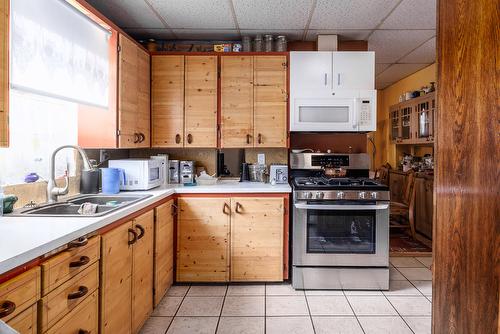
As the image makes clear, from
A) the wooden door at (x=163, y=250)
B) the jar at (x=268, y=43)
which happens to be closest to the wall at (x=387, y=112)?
the jar at (x=268, y=43)

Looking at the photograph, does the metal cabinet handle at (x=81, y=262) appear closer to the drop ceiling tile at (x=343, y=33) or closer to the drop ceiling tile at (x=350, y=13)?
the drop ceiling tile at (x=350, y=13)

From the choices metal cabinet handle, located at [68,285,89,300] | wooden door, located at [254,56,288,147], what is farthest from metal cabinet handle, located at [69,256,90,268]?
wooden door, located at [254,56,288,147]

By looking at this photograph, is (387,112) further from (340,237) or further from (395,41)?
(340,237)

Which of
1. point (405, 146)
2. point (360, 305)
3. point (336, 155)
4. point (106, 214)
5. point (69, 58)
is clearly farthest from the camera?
point (405, 146)

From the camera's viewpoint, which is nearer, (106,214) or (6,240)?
(6,240)

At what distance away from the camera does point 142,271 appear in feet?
7.29

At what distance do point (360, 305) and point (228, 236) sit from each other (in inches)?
46.2

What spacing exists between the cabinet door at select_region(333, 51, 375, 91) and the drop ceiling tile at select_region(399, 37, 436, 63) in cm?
92

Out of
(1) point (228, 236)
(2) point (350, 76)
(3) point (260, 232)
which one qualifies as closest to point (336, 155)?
(2) point (350, 76)

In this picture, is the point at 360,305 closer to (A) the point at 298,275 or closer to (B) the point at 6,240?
(A) the point at 298,275

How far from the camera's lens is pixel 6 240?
4.28 feet

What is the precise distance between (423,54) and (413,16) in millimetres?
1384

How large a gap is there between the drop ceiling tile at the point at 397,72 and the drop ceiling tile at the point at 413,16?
1.63 metres

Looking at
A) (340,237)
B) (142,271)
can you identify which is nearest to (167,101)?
(142,271)
